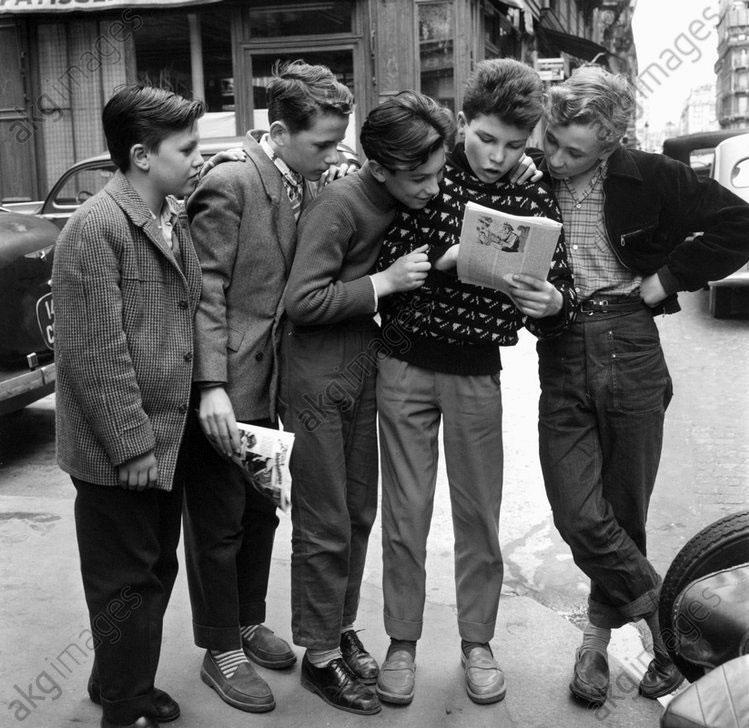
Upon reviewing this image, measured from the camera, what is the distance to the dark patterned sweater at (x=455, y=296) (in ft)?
8.80

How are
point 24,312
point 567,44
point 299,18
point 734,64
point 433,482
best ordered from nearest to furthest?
point 433,482 < point 24,312 < point 299,18 < point 567,44 < point 734,64

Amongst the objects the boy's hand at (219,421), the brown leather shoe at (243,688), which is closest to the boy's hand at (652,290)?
the boy's hand at (219,421)

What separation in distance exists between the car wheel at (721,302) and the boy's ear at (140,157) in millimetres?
8706

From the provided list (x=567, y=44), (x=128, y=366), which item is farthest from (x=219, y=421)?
(x=567, y=44)

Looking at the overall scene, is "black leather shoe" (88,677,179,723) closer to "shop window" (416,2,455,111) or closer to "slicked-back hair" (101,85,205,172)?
"slicked-back hair" (101,85,205,172)

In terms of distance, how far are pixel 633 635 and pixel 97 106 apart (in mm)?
13196

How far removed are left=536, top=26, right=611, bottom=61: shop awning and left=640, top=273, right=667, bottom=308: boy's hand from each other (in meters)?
18.1

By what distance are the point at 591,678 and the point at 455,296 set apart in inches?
49.5

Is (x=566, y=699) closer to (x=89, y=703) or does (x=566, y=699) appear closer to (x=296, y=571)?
(x=296, y=571)

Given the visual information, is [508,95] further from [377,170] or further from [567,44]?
[567,44]

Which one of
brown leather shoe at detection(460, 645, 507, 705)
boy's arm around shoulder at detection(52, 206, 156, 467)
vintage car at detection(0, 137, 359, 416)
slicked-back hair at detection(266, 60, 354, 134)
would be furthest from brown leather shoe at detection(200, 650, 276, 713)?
vintage car at detection(0, 137, 359, 416)

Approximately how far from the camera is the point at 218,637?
281cm

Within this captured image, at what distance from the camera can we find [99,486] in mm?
2418

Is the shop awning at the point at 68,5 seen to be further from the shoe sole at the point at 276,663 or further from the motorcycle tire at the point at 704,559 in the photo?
the motorcycle tire at the point at 704,559
